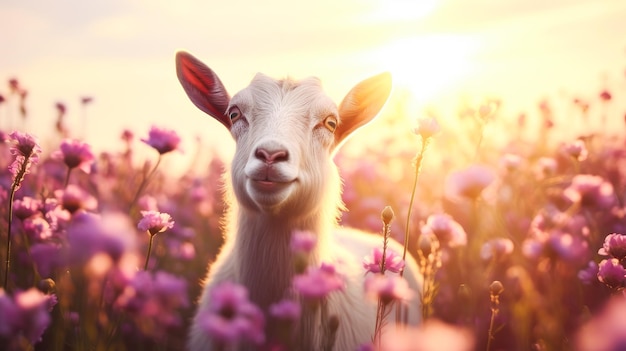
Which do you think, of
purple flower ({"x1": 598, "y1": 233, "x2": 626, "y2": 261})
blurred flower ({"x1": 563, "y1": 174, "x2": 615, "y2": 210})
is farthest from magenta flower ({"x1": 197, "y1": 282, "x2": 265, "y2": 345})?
blurred flower ({"x1": 563, "y1": 174, "x2": 615, "y2": 210})

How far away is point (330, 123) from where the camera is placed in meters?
3.65

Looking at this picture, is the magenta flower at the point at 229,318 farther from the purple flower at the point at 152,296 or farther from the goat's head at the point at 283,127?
the goat's head at the point at 283,127

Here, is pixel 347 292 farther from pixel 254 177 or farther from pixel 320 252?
pixel 254 177

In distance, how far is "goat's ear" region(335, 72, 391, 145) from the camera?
12.4ft

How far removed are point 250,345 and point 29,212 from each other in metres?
1.44

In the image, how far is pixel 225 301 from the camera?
1.51 meters

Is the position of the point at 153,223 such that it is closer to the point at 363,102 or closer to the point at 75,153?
the point at 75,153

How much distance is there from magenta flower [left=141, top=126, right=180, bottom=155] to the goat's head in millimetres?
436

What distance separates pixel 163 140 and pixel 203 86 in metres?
0.95

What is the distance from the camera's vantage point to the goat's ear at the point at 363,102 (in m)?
3.79

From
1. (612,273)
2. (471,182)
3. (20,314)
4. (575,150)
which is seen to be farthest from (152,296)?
(575,150)

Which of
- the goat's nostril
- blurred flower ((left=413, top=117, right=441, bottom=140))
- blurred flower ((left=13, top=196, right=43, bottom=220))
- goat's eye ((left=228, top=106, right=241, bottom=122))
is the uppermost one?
blurred flower ((left=413, top=117, right=441, bottom=140))

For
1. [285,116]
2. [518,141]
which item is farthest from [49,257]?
[518,141]

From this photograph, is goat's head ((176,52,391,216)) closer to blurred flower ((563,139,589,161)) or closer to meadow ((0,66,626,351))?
meadow ((0,66,626,351))
